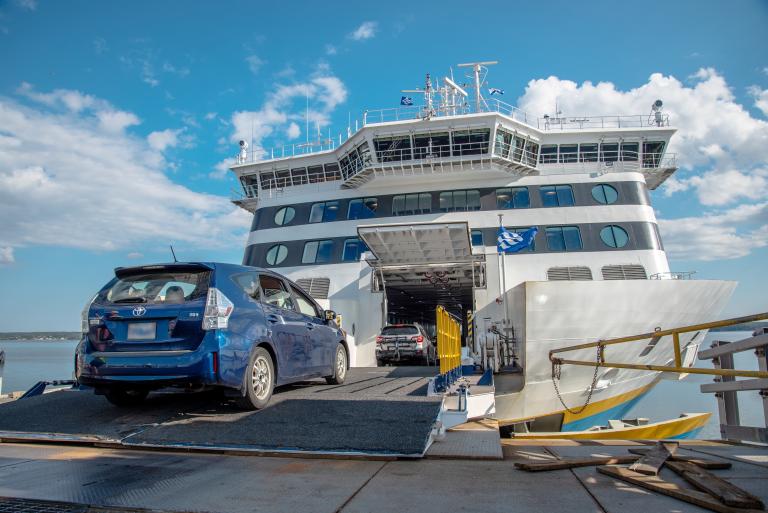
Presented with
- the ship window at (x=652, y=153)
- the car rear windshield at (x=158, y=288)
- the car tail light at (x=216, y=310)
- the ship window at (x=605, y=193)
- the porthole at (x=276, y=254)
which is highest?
the ship window at (x=652, y=153)

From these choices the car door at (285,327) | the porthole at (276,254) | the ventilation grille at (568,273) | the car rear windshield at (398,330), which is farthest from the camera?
the porthole at (276,254)

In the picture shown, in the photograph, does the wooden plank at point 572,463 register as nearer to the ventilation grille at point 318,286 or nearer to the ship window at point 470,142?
the ventilation grille at point 318,286

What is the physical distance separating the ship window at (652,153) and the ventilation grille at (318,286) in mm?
12120

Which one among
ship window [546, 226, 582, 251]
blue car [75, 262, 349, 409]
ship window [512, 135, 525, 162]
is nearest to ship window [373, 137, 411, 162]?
ship window [512, 135, 525, 162]

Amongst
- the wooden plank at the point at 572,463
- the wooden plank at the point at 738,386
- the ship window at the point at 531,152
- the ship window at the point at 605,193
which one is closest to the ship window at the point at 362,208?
the ship window at the point at 531,152

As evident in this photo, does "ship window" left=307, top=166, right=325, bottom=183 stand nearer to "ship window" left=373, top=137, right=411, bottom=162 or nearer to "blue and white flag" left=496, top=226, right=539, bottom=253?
"ship window" left=373, top=137, right=411, bottom=162

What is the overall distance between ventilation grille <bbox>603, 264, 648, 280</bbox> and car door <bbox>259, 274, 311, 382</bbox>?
38.2 ft

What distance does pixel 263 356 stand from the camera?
227 inches

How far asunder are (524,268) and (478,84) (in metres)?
9.35

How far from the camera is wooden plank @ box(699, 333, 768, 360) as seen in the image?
441 cm

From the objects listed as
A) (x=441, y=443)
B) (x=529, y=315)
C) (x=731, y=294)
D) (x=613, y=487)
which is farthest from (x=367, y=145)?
(x=613, y=487)

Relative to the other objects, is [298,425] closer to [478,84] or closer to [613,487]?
[613,487]

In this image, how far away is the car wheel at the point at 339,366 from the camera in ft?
25.7

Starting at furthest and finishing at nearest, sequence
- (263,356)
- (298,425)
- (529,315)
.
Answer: (529,315), (263,356), (298,425)
